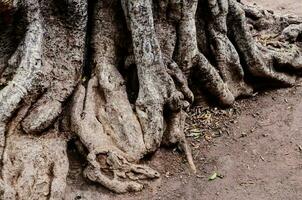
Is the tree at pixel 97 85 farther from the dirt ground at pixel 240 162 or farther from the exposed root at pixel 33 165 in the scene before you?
the dirt ground at pixel 240 162

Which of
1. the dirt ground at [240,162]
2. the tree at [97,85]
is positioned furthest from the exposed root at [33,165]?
the dirt ground at [240,162]

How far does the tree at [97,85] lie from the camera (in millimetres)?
4051

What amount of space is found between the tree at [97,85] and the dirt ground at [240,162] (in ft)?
0.40

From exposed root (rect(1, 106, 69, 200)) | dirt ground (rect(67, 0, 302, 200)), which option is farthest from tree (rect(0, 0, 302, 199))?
dirt ground (rect(67, 0, 302, 200))

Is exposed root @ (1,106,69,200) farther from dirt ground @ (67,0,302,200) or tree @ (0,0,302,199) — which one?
dirt ground @ (67,0,302,200)

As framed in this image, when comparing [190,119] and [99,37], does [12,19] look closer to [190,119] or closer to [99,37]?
[99,37]

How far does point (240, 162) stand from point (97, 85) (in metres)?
1.35

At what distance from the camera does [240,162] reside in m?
4.40

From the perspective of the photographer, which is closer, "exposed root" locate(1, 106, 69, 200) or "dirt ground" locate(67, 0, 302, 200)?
"exposed root" locate(1, 106, 69, 200)

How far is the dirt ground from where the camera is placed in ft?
13.3

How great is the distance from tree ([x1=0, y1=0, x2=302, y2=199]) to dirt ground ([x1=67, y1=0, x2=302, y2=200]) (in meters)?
0.12

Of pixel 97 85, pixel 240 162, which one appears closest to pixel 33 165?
pixel 97 85

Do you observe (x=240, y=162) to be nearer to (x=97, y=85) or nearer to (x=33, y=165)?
(x=97, y=85)

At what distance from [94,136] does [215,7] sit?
180 cm
